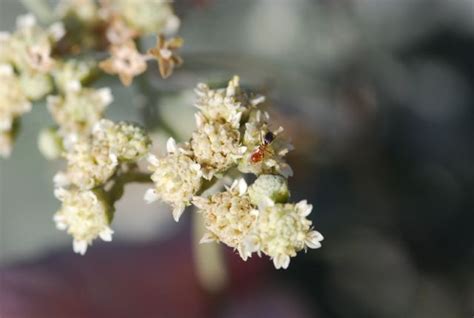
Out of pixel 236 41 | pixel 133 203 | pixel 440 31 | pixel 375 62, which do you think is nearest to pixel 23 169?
pixel 133 203

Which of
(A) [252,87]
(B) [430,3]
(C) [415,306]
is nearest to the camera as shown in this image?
(A) [252,87]


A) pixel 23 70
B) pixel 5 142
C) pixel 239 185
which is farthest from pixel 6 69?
pixel 239 185

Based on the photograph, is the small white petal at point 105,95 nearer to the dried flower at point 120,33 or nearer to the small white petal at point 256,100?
the dried flower at point 120,33

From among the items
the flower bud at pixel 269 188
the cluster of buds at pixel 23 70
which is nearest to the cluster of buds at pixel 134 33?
the cluster of buds at pixel 23 70

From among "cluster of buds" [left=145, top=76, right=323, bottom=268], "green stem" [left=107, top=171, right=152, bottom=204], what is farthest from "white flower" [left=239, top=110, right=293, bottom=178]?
"green stem" [left=107, top=171, right=152, bottom=204]

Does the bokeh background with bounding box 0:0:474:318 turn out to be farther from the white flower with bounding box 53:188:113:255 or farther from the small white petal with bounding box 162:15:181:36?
the white flower with bounding box 53:188:113:255

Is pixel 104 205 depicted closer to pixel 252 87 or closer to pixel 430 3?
pixel 252 87
